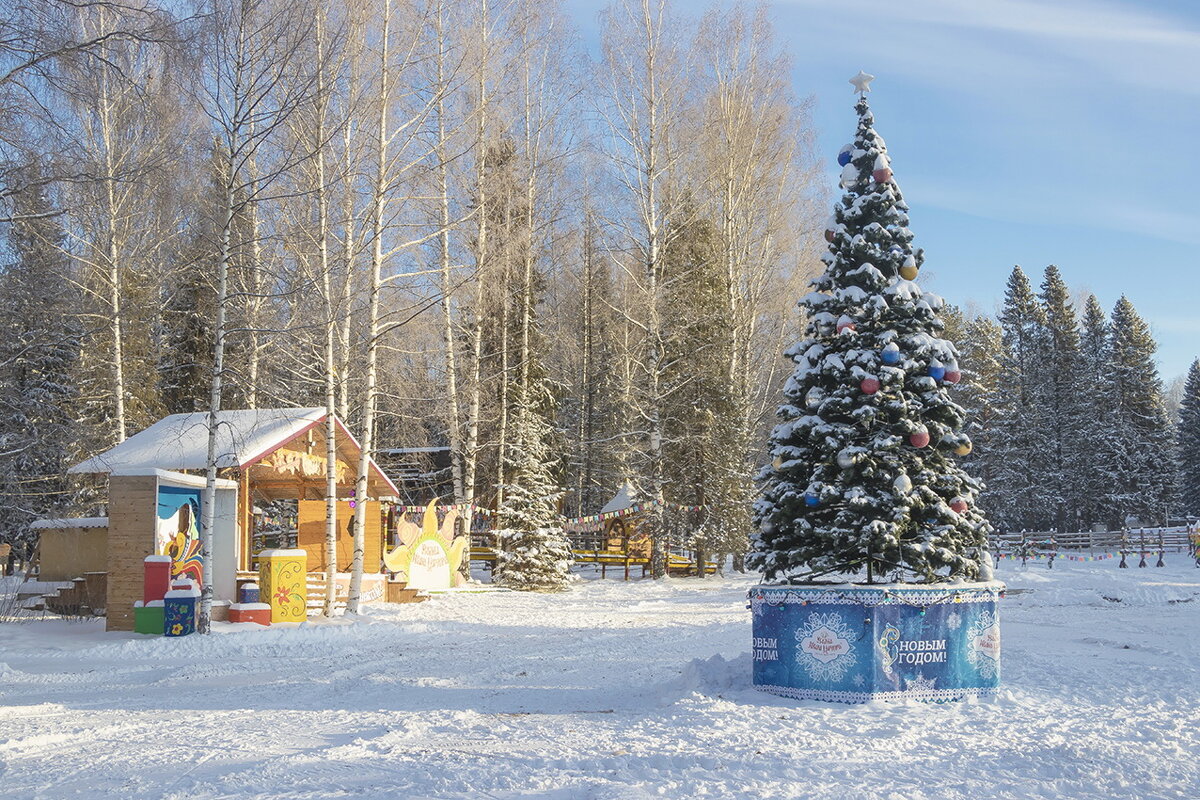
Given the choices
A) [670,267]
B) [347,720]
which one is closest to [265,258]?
[670,267]

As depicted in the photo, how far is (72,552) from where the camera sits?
22.4 m

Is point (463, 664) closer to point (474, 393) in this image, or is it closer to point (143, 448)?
point (143, 448)

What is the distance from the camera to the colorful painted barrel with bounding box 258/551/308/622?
57.2 feet

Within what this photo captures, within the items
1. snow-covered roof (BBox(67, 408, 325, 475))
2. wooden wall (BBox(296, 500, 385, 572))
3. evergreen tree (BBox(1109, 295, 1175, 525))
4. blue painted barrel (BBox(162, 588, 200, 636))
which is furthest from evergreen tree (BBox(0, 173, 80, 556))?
evergreen tree (BBox(1109, 295, 1175, 525))

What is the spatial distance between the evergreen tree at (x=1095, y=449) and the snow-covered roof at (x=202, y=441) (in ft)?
147

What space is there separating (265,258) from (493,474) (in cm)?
930

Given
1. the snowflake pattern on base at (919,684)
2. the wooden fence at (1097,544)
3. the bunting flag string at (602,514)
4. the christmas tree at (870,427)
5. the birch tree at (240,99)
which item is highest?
the birch tree at (240,99)

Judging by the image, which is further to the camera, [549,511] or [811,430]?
[549,511]

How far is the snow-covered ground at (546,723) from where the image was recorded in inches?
259

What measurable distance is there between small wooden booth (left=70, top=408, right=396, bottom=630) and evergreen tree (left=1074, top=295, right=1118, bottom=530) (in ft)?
135

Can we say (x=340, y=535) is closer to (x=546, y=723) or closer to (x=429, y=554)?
(x=429, y=554)

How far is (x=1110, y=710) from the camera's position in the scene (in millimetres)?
9180

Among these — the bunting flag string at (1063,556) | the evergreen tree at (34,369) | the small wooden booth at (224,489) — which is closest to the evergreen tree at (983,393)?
the bunting flag string at (1063,556)

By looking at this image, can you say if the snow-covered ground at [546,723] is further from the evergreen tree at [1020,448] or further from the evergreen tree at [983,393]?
the evergreen tree at [983,393]
